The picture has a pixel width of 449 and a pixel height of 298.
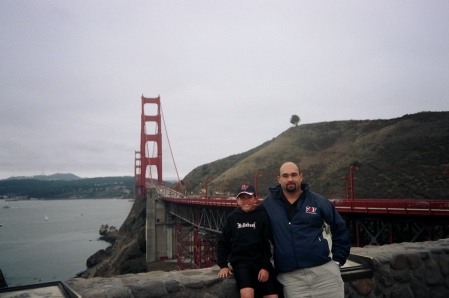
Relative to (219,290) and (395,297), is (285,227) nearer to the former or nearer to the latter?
(219,290)

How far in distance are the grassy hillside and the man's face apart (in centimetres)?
3901

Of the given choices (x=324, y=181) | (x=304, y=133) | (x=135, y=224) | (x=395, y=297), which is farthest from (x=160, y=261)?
(x=304, y=133)

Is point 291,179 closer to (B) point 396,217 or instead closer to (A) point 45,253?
(B) point 396,217

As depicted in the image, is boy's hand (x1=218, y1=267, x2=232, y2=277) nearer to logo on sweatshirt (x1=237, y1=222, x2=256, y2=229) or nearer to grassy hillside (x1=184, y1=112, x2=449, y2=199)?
logo on sweatshirt (x1=237, y1=222, x2=256, y2=229)

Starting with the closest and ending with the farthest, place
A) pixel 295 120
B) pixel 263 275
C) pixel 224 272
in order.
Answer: pixel 263 275
pixel 224 272
pixel 295 120

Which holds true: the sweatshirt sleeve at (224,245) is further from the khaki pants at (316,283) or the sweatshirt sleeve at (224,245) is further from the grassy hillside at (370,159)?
the grassy hillside at (370,159)

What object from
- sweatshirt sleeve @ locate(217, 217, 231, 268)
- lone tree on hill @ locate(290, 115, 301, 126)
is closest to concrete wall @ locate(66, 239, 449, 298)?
sweatshirt sleeve @ locate(217, 217, 231, 268)

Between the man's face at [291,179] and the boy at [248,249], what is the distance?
311 millimetres

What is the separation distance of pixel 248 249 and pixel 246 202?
0.43m

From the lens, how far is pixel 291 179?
318cm

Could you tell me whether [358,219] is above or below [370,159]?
below

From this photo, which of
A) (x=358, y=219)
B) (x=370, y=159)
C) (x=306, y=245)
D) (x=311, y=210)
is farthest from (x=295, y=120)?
(x=306, y=245)

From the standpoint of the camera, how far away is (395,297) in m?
3.88

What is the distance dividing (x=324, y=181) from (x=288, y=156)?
83.8ft
